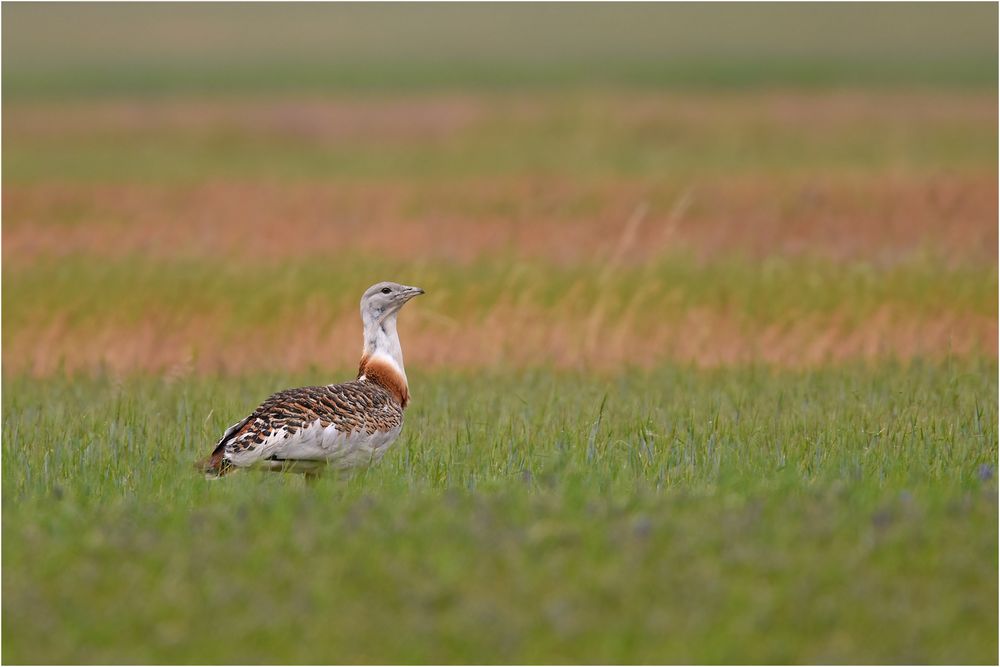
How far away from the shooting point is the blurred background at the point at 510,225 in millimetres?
16266

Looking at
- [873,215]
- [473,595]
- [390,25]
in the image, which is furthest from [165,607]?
[390,25]

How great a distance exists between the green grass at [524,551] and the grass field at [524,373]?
0.08 ft

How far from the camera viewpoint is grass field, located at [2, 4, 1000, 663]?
269 inches

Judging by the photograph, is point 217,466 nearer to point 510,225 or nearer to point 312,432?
point 312,432

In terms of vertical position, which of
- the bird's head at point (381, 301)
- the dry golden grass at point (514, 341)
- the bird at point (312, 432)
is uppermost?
the dry golden grass at point (514, 341)

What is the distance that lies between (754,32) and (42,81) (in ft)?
139

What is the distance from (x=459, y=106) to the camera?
38.6m

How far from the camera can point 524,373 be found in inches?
564

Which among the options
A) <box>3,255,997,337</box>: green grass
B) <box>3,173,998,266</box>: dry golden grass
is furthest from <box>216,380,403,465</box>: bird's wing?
<box>3,173,998,266</box>: dry golden grass

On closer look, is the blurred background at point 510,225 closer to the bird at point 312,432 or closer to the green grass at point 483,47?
the bird at point 312,432

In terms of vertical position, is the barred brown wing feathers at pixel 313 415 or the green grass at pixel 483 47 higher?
the green grass at pixel 483 47

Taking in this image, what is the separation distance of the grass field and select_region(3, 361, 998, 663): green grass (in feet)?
0.08

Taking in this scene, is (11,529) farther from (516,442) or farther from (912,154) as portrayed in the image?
(912,154)

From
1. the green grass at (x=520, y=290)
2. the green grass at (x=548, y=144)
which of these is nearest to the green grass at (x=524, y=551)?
the green grass at (x=520, y=290)
